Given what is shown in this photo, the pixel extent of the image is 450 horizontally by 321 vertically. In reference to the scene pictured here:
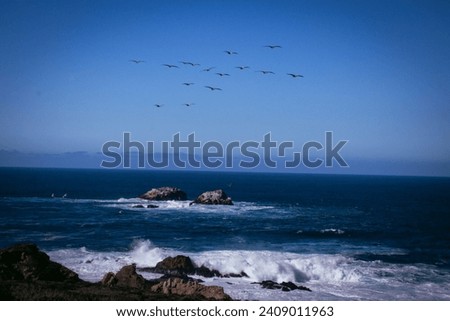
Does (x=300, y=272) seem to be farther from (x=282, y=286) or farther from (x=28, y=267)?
(x=28, y=267)

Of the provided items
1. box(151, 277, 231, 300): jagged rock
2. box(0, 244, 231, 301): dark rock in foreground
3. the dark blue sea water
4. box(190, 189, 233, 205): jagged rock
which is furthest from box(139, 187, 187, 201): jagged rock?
box(151, 277, 231, 300): jagged rock

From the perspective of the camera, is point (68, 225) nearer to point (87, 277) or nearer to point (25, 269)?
point (87, 277)

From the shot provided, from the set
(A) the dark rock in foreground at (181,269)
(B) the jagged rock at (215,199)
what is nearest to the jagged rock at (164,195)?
(B) the jagged rock at (215,199)

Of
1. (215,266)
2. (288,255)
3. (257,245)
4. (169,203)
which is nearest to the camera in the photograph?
(215,266)

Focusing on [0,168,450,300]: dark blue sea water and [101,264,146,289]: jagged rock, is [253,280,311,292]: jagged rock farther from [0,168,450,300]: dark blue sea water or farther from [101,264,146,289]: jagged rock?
[101,264,146,289]: jagged rock
